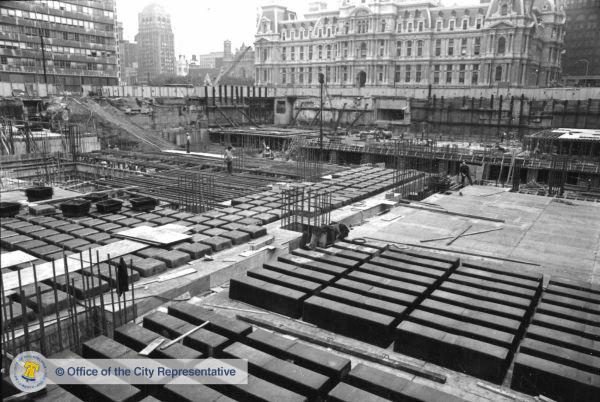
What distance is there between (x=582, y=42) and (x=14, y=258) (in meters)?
111

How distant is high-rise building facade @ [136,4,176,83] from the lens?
544 feet

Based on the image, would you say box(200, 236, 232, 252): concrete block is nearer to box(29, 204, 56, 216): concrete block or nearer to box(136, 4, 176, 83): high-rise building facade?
box(29, 204, 56, 216): concrete block

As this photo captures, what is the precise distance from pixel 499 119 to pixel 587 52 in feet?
202

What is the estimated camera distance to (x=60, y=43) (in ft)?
236

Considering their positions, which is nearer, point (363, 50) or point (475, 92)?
point (475, 92)

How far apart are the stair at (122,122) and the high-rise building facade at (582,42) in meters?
84.5

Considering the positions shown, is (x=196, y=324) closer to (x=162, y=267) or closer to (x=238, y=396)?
(x=238, y=396)

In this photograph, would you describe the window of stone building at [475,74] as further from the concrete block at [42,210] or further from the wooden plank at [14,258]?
the wooden plank at [14,258]

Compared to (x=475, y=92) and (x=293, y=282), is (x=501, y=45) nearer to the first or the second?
(x=475, y=92)

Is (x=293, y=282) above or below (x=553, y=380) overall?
above

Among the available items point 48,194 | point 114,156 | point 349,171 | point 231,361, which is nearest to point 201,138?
point 114,156

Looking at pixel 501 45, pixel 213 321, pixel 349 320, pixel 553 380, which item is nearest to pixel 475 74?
pixel 501 45

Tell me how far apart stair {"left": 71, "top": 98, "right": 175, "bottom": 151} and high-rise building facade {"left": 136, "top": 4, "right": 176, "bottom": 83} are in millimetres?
127102

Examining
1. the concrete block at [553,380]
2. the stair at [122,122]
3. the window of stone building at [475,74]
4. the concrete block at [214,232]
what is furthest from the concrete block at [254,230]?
the window of stone building at [475,74]
